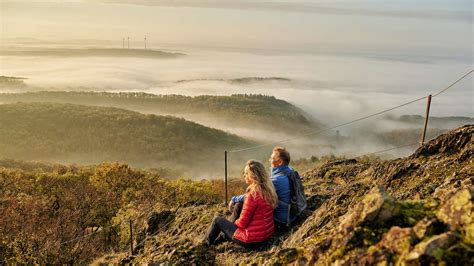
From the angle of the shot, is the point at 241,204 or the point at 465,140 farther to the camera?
the point at 465,140

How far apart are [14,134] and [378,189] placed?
19616cm

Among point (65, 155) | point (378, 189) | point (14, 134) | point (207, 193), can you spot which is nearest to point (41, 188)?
point (207, 193)

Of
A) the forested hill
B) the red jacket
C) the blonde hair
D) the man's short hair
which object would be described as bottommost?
the forested hill

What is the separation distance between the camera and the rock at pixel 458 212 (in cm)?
413

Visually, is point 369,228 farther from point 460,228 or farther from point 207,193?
point 207,193

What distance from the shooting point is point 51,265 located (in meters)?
23.0

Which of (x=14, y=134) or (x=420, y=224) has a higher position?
(x=420, y=224)

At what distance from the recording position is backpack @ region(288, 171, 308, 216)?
9.26 meters

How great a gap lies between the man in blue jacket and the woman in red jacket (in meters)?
0.45

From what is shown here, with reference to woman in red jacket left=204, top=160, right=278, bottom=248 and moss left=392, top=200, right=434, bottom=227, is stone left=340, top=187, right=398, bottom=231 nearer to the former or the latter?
moss left=392, top=200, right=434, bottom=227

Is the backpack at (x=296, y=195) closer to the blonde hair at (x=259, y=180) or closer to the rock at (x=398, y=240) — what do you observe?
the blonde hair at (x=259, y=180)

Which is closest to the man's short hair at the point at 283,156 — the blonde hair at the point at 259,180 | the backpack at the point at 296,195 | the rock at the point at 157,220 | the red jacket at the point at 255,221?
the backpack at the point at 296,195

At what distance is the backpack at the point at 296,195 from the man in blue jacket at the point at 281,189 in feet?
0.51

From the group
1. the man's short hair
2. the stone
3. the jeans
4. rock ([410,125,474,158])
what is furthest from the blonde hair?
rock ([410,125,474,158])
